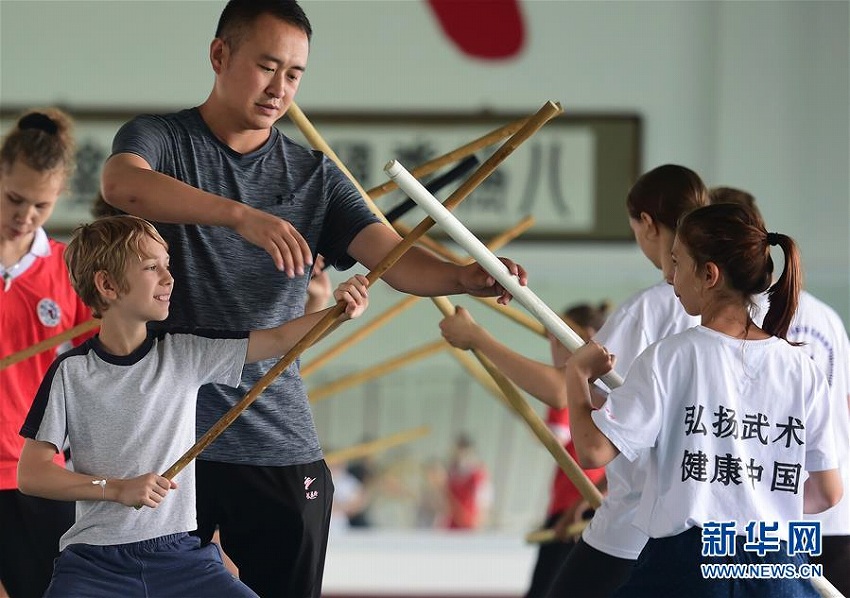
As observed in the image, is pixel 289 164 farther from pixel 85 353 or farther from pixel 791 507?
pixel 791 507

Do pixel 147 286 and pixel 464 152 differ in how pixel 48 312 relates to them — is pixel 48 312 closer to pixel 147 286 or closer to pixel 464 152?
pixel 147 286

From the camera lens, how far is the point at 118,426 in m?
1.93

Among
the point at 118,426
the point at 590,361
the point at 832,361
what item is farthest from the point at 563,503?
the point at 118,426

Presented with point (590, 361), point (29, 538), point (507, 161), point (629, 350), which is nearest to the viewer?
point (590, 361)

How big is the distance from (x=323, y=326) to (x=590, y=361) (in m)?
0.42

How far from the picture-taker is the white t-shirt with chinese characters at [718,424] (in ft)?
6.26

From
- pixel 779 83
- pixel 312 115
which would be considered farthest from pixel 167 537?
pixel 779 83

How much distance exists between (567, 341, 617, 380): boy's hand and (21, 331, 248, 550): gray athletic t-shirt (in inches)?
23.7

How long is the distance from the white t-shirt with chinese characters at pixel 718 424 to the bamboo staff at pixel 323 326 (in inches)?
14.7

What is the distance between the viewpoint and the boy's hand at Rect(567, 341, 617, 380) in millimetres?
2031

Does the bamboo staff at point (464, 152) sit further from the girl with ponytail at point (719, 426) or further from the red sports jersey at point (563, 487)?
the red sports jersey at point (563, 487)

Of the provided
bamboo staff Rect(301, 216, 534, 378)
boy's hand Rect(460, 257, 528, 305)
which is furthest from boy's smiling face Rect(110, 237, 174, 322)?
bamboo staff Rect(301, 216, 534, 378)

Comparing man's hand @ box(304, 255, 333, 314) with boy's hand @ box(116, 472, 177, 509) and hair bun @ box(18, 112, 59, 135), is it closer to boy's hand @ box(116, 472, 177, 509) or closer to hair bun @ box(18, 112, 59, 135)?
hair bun @ box(18, 112, 59, 135)

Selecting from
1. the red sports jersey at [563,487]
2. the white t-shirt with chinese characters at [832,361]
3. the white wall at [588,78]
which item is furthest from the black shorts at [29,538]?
the white wall at [588,78]
